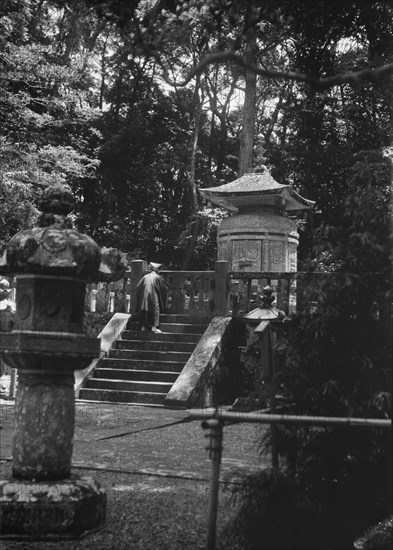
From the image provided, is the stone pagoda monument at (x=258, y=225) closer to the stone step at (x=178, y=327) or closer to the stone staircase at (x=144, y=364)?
the stone step at (x=178, y=327)

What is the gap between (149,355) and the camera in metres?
14.7

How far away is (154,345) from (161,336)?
46 centimetres

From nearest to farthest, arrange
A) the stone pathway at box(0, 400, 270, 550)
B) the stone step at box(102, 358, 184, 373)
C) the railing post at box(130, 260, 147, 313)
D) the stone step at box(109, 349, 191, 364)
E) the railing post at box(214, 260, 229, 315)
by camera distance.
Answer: the stone pathway at box(0, 400, 270, 550) → the stone step at box(102, 358, 184, 373) → the stone step at box(109, 349, 191, 364) → the railing post at box(214, 260, 229, 315) → the railing post at box(130, 260, 147, 313)

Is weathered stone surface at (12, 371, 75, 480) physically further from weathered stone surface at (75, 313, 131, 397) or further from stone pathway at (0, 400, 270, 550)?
weathered stone surface at (75, 313, 131, 397)

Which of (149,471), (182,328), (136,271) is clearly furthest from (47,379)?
(136,271)

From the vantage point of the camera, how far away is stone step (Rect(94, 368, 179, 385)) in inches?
543

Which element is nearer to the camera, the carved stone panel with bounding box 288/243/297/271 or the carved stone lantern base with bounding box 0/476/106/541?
the carved stone lantern base with bounding box 0/476/106/541

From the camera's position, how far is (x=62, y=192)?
539 cm

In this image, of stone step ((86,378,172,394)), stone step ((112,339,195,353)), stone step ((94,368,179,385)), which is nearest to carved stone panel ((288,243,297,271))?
stone step ((112,339,195,353))

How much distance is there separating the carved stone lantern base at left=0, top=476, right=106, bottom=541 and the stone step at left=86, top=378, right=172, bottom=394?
8.45m

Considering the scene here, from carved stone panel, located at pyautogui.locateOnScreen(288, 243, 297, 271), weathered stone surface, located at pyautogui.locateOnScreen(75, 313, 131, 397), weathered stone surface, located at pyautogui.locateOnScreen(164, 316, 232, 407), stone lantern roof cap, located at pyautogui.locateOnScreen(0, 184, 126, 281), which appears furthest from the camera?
carved stone panel, located at pyautogui.locateOnScreen(288, 243, 297, 271)

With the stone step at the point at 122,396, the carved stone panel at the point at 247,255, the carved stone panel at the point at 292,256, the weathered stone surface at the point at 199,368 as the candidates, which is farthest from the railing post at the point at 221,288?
the carved stone panel at the point at 292,256

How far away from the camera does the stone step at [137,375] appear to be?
Result: 13781mm

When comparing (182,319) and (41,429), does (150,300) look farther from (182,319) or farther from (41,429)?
(41,429)
